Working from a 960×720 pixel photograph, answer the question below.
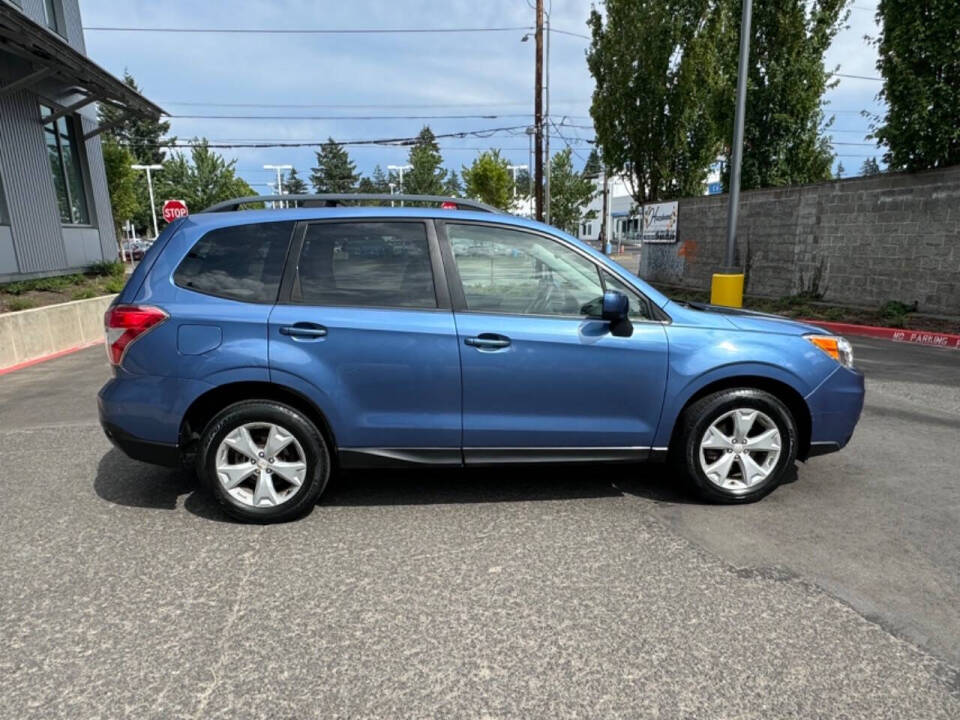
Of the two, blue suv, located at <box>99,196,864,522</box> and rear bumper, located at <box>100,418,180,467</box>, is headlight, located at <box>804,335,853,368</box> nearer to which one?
blue suv, located at <box>99,196,864,522</box>

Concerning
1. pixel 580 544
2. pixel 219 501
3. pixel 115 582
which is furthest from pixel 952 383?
pixel 115 582

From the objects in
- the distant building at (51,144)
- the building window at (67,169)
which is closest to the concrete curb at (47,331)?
the distant building at (51,144)

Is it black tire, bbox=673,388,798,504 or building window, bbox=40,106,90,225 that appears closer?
black tire, bbox=673,388,798,504

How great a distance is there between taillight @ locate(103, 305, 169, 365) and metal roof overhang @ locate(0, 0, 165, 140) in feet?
27.5

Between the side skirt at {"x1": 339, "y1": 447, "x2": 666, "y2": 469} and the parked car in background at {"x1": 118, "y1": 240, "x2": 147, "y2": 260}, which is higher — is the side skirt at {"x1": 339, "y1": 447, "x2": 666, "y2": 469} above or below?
below

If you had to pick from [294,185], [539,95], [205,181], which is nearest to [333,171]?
[294,185]

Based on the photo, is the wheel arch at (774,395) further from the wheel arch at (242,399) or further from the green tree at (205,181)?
the green tree at (205,181)

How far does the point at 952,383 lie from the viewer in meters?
6.69

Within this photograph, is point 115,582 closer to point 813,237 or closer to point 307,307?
point 307,307

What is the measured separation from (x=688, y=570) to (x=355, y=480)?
2215 mm

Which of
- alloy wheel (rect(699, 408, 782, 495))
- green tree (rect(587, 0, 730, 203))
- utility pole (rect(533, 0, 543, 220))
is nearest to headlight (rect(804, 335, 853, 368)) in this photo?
alloy wheel (rect(699, 408, 782, 495))

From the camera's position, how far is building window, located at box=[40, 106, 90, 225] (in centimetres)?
1391

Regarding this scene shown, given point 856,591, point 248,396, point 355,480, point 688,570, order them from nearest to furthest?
point 856,591
point 688,570
point 248,396
point 355,480

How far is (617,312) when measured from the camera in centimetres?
332
